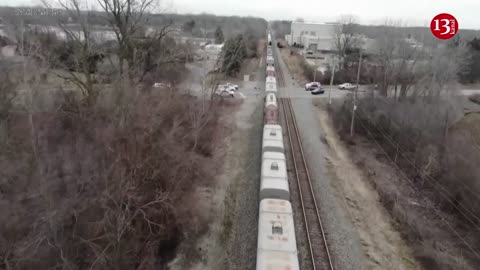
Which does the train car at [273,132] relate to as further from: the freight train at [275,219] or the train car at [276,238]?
the train car at [276,238]

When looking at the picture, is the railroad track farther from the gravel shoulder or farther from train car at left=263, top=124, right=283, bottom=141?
train car at left=263, top=124, right=283, bottom=141

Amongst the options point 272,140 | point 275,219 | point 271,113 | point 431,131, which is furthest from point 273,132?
point 431,131

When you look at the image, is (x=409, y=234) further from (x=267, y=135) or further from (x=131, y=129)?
(x=131, y=129)

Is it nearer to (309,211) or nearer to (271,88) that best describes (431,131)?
(309,211)

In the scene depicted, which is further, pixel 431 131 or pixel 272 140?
pixel 431 131

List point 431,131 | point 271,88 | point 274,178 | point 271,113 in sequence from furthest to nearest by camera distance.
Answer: point 271,88, point 271,113, point 431,131, point 274,178
